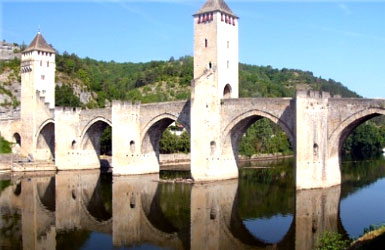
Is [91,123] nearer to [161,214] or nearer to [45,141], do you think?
[45,141]

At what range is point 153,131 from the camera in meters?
38.2

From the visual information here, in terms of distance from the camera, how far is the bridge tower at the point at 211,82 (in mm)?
31922

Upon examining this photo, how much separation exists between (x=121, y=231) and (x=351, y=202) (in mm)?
13075

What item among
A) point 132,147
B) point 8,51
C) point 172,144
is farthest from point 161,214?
point 8,51

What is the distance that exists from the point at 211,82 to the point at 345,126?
366 inches

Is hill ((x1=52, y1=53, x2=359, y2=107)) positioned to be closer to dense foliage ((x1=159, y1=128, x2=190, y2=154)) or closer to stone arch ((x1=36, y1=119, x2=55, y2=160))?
dense foliage ((x1=159, y1=128, x2=190, y2=154))

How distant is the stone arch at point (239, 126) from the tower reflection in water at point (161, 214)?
8.34 feet

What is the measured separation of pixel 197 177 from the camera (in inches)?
1271

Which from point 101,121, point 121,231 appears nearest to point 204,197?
point 121,231

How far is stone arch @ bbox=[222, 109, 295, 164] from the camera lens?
3009 cm

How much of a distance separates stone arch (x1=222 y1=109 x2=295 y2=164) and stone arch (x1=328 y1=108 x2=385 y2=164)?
8.12 feet

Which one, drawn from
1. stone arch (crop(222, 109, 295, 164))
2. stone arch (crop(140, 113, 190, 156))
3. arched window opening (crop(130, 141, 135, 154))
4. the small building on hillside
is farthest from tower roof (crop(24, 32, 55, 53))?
the small building on hillside

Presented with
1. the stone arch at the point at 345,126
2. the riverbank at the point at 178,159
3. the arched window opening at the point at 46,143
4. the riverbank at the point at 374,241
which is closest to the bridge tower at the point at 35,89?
the arched window opening at the point at 46,143

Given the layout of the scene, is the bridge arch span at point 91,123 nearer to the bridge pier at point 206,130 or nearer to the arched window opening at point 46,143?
the arched window opening at point 46,143
